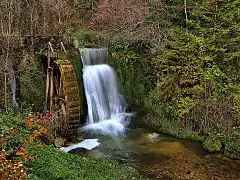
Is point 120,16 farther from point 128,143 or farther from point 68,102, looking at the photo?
point 128,143

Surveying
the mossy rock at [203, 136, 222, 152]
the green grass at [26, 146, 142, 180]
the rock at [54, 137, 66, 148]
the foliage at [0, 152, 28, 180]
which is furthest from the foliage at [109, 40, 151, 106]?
the foliage at [0, 152, 28, 180]

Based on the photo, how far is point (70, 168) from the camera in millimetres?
9883

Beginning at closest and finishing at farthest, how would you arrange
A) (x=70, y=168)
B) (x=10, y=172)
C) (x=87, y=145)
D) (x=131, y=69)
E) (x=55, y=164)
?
(x=10, y=172) → (x=55, y=164) → (x=70, y=168) → (x=87, y=145) → (x=131, y=69)

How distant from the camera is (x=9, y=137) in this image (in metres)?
9.18

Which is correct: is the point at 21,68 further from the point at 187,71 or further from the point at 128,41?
the point at 187,71

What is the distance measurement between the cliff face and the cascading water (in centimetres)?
233

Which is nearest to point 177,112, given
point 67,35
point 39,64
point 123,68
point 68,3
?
point 123,68

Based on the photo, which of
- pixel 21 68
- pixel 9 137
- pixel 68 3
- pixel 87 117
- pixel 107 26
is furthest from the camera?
pixel 68 3

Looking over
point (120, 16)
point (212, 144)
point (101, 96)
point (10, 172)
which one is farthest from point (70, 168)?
point (120, 16)

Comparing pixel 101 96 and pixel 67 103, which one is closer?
pixel 67 103

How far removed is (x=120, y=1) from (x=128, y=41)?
4.40 m

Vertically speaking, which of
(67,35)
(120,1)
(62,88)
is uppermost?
(120,1)

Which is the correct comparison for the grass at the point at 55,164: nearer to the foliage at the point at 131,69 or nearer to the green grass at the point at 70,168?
the green grass at the point at 70,168

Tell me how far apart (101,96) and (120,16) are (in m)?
6.30
